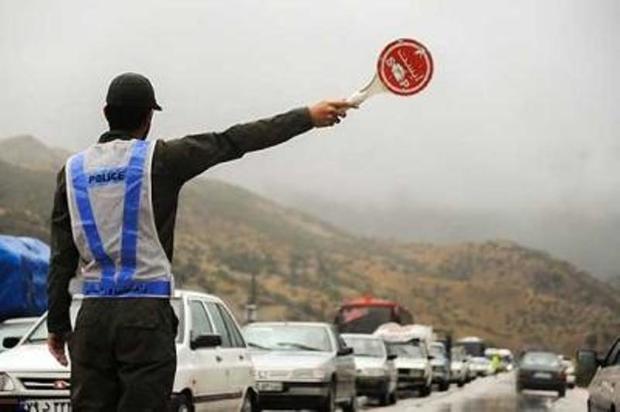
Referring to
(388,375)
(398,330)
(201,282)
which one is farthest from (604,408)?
(201,282)

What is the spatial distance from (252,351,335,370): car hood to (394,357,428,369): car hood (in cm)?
1634

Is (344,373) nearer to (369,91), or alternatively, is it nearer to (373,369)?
(373,369)

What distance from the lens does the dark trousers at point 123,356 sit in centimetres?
459

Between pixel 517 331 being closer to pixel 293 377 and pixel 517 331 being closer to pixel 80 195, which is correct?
pixel 293 377

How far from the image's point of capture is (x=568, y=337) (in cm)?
16025

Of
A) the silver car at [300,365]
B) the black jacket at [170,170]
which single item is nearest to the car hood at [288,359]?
the silver car at [300,365]

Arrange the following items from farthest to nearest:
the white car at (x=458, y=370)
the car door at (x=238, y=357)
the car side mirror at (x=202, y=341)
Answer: the white car at (x=458, y=370) → the car door at (x=238, y=357) → the car side mirror at (x=202, y=341)

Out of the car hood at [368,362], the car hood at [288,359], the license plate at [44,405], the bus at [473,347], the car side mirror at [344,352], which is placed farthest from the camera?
the bus at [473,347]

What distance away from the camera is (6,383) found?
1044 cm

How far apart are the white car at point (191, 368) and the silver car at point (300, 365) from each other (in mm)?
4229

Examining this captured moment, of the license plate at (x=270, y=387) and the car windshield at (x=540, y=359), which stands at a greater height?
the license plate at (x=270, y=387)

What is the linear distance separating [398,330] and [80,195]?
1875 inches

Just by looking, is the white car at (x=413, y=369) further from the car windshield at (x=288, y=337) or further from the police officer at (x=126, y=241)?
the police officer at (x=126, y=241)

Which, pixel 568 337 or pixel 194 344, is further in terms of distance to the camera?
pixel 568 337
